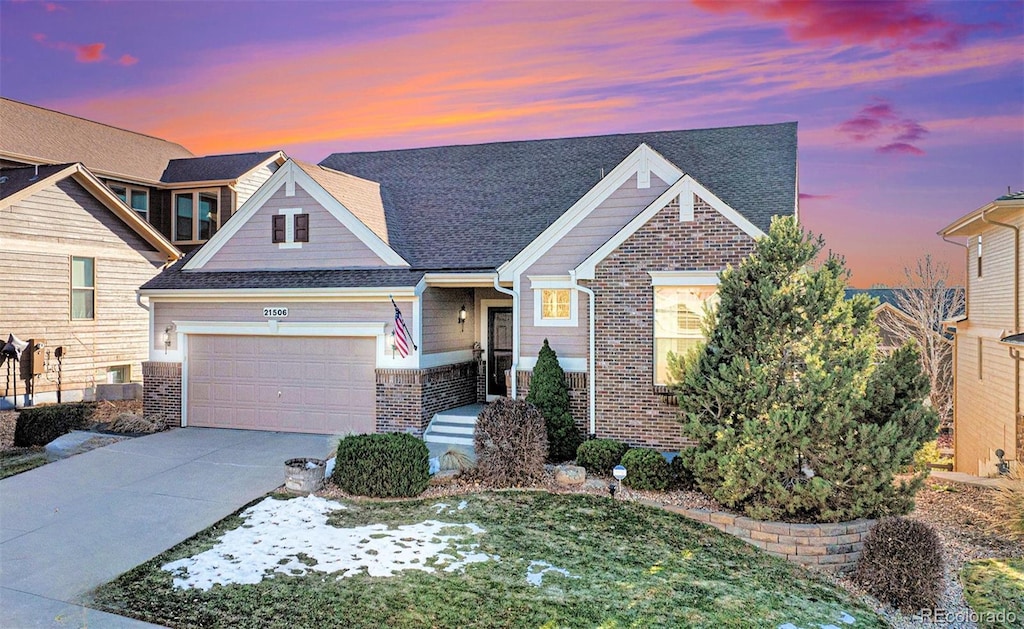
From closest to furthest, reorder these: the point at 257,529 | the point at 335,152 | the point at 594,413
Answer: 1. the point at 257,529
2. the point at 594,413
3. the point at 335,152

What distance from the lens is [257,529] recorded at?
867cm

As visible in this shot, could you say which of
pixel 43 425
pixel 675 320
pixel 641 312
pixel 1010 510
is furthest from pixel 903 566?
pixel 43 425

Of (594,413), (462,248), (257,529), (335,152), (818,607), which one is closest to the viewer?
(818,607)

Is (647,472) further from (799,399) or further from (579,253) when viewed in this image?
(579,253)

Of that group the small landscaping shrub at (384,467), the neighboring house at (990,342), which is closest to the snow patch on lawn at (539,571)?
the small landscaping shrub at (384,467)

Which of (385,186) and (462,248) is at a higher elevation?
(385,186)

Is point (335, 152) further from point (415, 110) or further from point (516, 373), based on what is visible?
point (516, 373)

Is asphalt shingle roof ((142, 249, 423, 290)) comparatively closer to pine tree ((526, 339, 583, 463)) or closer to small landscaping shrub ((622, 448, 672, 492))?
pine tree ((526, 339, 583, 463))

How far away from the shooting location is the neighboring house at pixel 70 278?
16.1 m

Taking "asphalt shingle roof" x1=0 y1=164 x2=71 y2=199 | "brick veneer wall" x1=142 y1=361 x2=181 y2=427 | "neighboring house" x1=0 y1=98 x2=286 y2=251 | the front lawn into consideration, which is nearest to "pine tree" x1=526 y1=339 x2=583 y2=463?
the front lawn

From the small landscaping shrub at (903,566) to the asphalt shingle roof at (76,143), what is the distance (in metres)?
22.1

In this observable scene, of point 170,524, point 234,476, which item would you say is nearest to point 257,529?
point 170,524

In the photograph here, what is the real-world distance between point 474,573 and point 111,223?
16.6 m

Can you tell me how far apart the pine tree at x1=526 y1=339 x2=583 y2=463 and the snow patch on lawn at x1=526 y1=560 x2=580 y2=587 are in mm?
4301
